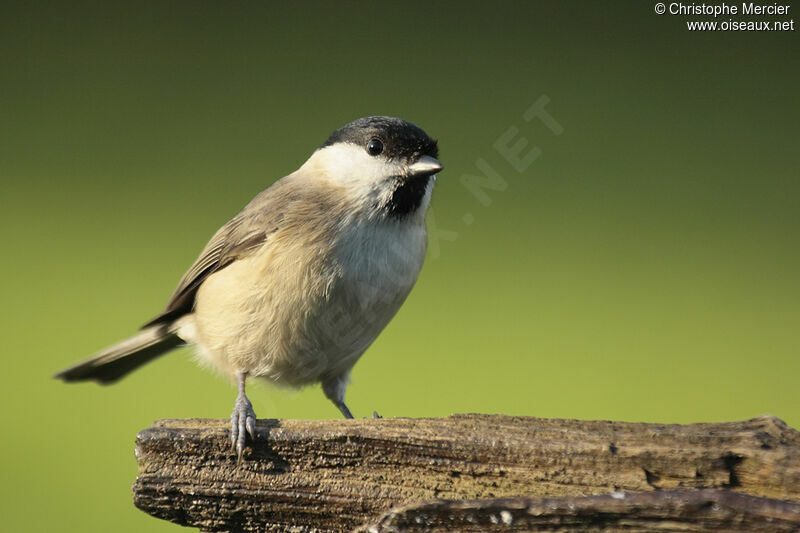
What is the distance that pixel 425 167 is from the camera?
57.5 inches

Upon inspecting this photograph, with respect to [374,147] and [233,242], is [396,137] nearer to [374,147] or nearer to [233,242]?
[374,147]

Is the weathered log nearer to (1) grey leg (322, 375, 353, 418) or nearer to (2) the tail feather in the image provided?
(1) grey leg (322, 375, 353, 418)

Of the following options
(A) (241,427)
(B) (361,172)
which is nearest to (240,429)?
(A) (241,427)

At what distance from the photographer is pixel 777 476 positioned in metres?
0.91

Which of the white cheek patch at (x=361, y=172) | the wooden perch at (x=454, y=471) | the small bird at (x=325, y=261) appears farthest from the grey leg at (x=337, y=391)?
the wooden perch at (x=454, y=471)

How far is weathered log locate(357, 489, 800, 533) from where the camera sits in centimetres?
85

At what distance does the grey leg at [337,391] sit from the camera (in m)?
1.76

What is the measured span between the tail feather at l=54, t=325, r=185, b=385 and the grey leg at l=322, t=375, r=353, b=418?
1.34 feet

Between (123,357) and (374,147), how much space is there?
0.87 metres

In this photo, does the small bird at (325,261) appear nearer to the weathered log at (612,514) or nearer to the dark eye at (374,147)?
the dark eye at (374,147)

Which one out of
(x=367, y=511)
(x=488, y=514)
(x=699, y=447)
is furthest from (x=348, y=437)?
(x=699, y=447)

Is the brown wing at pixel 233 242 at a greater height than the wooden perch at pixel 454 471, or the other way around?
the brown wing at pixel 233 242

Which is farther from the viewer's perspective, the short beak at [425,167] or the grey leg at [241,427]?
the short beak at [425,167]

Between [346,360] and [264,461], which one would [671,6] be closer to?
[346,360]
